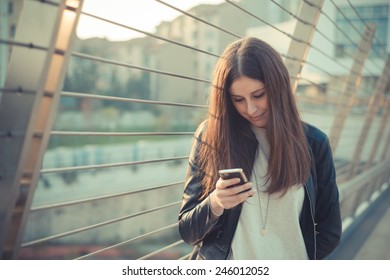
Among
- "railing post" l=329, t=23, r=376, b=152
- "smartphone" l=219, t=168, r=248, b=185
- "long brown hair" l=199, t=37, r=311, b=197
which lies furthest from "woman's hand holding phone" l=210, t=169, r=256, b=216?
"railing post" l=329, t=23, r=376, b=152

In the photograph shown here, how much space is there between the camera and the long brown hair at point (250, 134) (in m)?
1.07

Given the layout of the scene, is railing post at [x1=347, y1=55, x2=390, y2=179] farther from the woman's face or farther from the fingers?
the fingers

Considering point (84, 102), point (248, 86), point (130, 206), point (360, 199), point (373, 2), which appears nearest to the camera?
point (248, 86)

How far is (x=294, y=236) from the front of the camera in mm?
1122

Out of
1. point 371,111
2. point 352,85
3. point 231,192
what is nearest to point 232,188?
point 231,192

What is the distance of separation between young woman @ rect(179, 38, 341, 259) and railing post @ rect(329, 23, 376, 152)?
126 cm

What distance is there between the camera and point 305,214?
1.13 meters

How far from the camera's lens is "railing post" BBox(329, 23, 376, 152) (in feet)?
7.75

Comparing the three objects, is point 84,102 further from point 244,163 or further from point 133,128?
point 244,163

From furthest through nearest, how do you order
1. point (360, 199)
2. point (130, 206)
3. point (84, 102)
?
1. point (130, 206)
2. point (84, 102)
3. point (360, 199)
